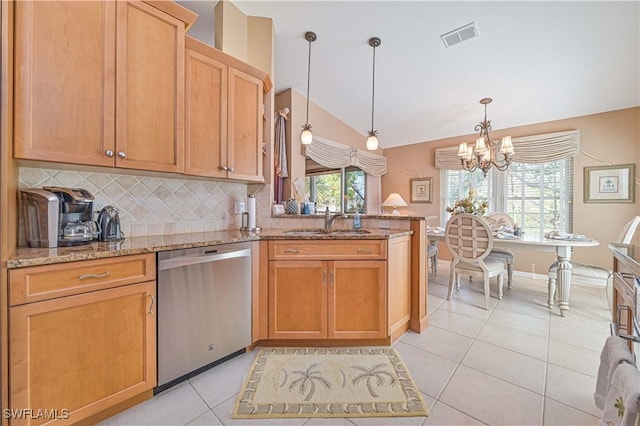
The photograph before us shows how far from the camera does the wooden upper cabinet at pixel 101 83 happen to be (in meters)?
1.29

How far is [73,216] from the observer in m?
1.55

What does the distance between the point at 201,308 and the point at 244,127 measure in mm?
1438

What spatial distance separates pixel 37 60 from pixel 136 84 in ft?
1.38

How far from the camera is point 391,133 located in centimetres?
521

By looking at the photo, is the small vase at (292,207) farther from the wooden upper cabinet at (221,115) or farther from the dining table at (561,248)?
the dining table at (561,248)

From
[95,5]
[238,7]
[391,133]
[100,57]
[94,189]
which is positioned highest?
[238,7]

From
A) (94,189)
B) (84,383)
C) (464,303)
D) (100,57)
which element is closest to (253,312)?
(84,383)

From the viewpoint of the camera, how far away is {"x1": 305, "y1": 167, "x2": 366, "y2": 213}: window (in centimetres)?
525

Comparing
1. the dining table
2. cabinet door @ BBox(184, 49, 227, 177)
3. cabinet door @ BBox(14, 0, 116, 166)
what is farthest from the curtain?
the dining table

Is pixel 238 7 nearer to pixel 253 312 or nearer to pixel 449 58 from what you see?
pixel 449 58

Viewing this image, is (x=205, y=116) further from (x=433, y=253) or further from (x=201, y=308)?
(x=433, y=253)

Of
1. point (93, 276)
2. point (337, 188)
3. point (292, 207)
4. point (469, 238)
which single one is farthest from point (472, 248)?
point (93, 276)

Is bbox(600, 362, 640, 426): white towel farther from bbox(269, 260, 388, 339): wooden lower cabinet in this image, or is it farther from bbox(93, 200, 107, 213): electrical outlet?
bbox(93, 200, 107, 213): electrical outlet

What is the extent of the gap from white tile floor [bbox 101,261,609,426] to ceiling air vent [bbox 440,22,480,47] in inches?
113
